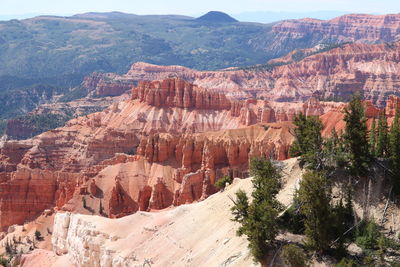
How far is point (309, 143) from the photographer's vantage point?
4797cm

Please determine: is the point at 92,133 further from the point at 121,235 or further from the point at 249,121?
the point at 121,235

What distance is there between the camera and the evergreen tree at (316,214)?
3562cm

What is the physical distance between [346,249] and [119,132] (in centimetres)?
9921

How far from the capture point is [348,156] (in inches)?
1699

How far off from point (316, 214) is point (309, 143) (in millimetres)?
13018

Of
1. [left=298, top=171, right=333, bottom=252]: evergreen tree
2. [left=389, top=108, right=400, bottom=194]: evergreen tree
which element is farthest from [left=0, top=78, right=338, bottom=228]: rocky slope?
[left=298, top=171, right=333, bottom=252]: evergreen tree

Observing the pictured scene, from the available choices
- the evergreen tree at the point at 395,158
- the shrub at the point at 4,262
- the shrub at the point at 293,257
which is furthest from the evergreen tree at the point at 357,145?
the shrub at the point at 4,262

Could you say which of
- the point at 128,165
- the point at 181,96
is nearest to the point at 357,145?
the point at 128,165

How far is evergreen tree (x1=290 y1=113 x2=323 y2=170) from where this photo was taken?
147 ft

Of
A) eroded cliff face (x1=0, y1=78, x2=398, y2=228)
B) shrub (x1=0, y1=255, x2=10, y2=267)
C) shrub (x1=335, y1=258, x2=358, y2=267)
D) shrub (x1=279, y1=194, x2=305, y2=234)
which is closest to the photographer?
shrub (x1=335, y1=258, x2=358, y2=267)

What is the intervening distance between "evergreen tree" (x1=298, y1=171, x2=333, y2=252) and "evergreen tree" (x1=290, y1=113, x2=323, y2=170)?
264 inches

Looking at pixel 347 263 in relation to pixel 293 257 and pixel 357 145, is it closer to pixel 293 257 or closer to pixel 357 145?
pixel 293 257

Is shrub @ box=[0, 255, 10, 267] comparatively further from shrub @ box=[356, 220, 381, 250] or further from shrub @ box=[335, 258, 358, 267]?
shrub @ box=[335, 258, 358, 267]

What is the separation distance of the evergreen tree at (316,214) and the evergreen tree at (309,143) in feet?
22.0
